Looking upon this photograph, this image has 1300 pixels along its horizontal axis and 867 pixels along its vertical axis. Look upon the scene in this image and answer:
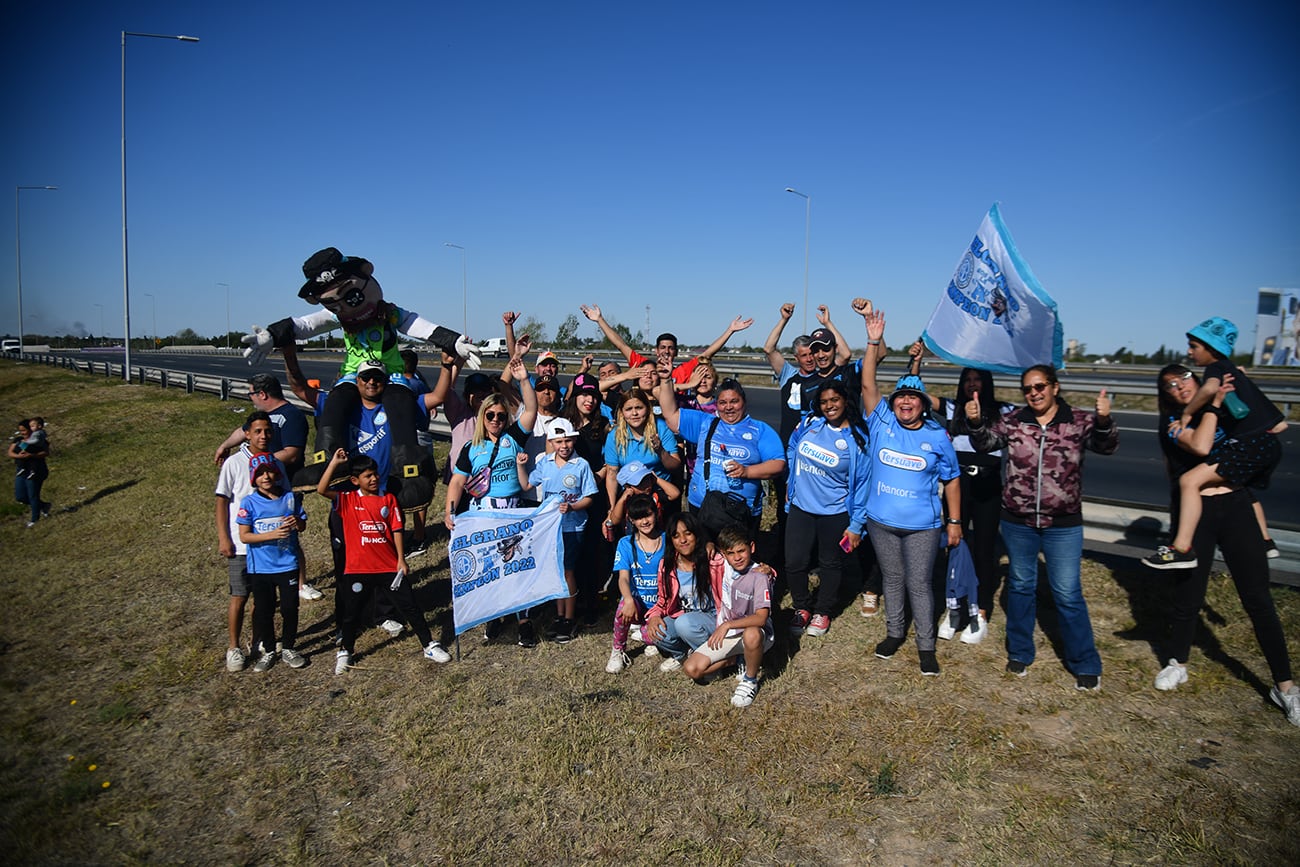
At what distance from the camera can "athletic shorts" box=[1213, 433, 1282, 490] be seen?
427 centimetres

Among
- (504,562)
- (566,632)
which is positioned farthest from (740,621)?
(504,562)

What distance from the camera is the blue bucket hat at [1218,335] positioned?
4.46 metres

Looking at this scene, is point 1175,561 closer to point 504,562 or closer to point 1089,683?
point 1089,683

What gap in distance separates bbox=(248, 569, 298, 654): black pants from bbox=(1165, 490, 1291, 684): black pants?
564 centimetres

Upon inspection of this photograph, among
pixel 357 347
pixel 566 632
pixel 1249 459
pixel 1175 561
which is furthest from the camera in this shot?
pixel 357 347

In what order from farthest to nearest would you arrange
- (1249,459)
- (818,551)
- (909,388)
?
(818,551) < (909,388) < (1249,459)

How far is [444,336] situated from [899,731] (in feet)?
14.1

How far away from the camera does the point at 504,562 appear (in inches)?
214

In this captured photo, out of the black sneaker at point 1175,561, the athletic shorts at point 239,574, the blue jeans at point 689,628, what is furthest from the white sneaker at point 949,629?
the athletic shorts at point 239,574

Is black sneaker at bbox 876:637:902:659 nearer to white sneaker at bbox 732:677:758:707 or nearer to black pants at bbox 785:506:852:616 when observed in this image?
black pants at bbox 785:506:852:616

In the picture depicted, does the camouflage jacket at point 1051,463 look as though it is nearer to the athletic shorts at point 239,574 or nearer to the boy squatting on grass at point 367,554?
the boy squatting on grass at point 367,554

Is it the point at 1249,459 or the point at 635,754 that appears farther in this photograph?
the point at 1249,459

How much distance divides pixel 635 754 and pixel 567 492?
201cm

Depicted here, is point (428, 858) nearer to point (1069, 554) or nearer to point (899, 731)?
point (899, 731)
